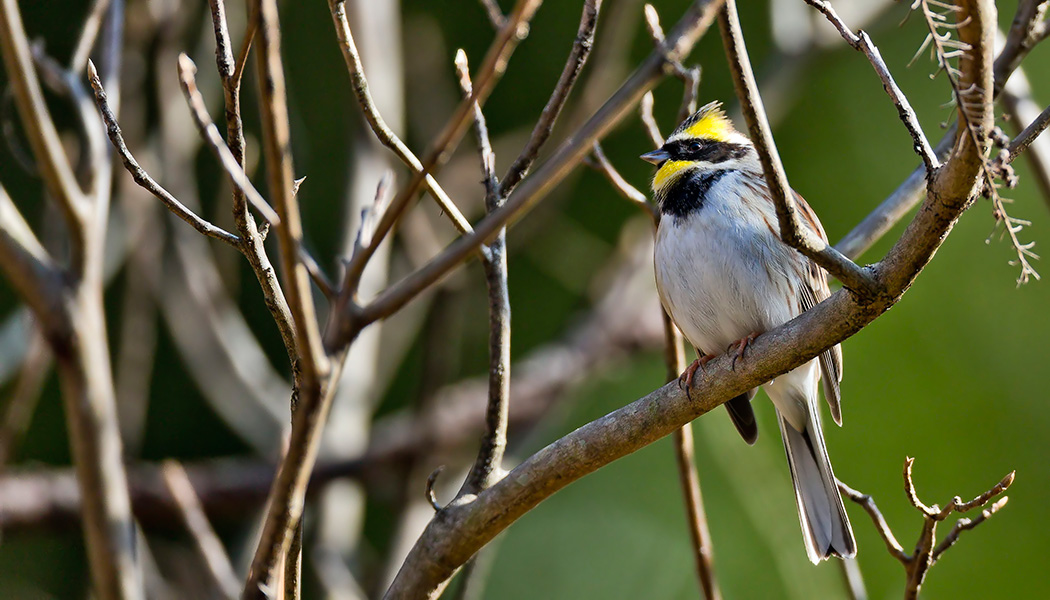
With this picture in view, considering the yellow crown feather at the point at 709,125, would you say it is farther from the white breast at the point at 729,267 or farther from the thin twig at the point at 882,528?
the thin twig at the point at 882,528

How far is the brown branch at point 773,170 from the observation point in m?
1.12

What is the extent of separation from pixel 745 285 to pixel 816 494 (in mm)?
528

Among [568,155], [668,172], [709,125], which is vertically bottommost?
[568,155]

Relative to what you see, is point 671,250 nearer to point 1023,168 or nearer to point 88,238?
point 88,238

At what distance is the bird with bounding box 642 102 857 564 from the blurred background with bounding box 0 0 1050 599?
0.49 meters

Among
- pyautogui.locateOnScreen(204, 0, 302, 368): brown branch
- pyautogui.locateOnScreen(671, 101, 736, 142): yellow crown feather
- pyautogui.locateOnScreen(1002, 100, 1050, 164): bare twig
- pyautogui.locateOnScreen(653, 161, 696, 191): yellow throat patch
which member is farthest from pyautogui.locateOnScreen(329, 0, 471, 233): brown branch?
pyautogui.locateOnScreen(671, 101, 736, 142): yellow crown feather

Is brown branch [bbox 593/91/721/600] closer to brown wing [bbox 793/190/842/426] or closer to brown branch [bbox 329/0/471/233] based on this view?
brown wing [bbox 793/190/842/426]

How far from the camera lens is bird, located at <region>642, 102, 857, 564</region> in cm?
220

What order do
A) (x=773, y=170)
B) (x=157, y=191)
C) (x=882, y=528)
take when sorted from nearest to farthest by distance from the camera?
1. (x=773, y=170)
2. (x=157, y=191)
3. (x=882, y=528)

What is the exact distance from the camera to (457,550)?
1501 millimetres

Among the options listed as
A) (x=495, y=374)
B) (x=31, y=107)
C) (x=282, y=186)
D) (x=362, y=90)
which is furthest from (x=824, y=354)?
(x=31, y=107)

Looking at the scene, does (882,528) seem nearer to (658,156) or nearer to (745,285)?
(745,285)

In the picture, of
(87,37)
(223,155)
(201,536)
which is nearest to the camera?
(223,155)

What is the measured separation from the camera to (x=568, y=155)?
3.10 ft
